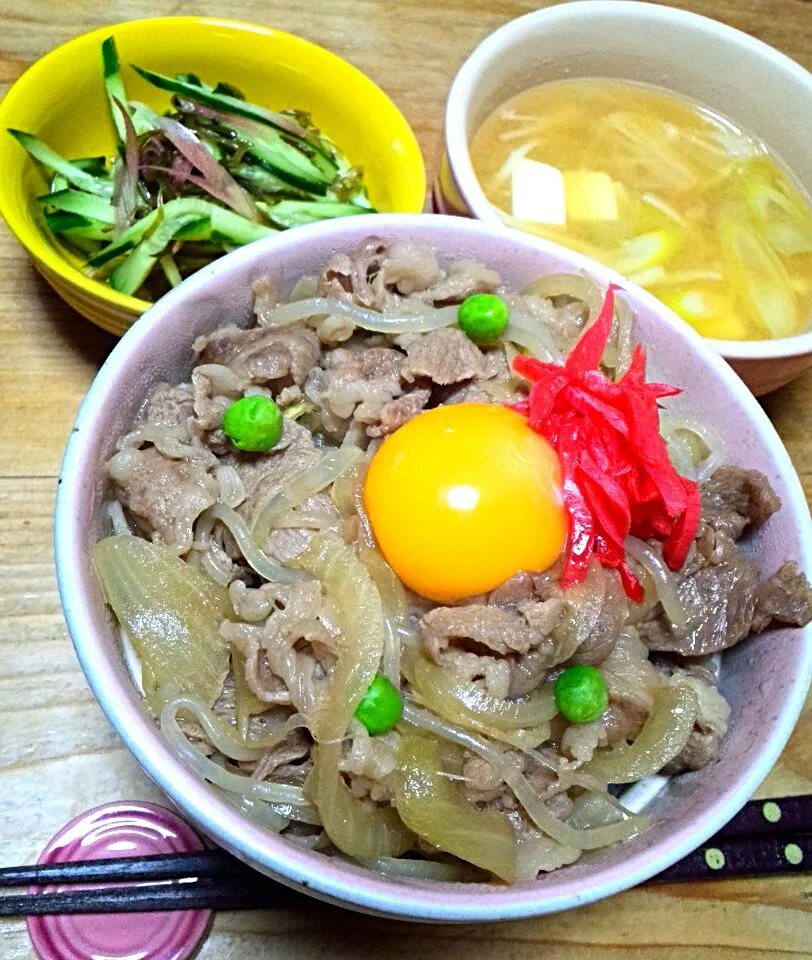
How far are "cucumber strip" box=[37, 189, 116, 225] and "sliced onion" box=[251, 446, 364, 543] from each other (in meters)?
0.98

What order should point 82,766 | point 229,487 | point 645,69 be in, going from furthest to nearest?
point 645,69 < point 82,766 < point 229,487

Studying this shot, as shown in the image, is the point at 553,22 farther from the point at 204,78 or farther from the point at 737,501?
the point at 737,501

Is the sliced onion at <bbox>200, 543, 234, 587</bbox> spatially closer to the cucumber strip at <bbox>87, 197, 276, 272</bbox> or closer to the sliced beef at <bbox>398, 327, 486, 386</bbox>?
the sliced beef at <bbox>398, 327, 486, 386</bbox>

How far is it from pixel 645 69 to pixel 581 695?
6.29 ft

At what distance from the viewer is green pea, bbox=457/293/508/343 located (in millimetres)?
1492

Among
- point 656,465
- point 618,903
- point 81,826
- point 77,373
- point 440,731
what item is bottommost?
point 81,826

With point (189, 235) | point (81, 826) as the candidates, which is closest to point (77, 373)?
point (189, 235)

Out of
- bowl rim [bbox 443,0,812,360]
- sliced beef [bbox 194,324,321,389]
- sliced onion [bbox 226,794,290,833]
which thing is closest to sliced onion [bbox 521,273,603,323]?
bowl rim [bbox 443,0,812,360]

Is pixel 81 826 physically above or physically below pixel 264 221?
below

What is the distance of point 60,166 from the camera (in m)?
1.98

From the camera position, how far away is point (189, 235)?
6.30ft

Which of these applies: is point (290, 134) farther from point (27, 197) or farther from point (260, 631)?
point (260, 631)

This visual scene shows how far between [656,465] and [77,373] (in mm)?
1361

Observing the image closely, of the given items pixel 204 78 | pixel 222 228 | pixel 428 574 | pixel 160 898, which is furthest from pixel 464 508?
pixel 204 78
